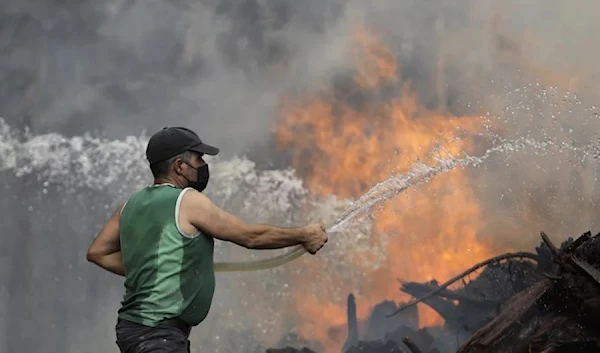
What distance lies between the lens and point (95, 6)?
13945 mm

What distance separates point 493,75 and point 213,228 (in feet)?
30.1

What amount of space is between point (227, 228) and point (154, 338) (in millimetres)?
642

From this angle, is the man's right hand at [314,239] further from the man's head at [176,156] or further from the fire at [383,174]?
the fire at [383,174]

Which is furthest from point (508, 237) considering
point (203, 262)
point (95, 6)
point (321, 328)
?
point (95, 6)

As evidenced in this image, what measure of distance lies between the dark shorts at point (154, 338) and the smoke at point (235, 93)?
777cm

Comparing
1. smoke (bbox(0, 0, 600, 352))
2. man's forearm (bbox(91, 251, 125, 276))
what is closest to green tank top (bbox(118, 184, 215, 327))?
man's forearm (bbox(91, 251, 125, 276))

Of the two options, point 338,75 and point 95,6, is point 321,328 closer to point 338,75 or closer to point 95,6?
point 338,75

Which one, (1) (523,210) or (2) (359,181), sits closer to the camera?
(1) (523,210)

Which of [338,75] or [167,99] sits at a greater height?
[167,99]

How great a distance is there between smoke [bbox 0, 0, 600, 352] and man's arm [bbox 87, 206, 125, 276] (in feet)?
24.9

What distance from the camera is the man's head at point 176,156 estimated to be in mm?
3713

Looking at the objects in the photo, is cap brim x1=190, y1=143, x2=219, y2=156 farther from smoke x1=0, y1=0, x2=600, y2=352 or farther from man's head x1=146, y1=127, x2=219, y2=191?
smoke x1=0, y1=0, x2=600, y2=352

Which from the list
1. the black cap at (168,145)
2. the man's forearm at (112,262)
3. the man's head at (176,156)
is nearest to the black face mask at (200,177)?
the man's head at (176,156)

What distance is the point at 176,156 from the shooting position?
3.73 m
